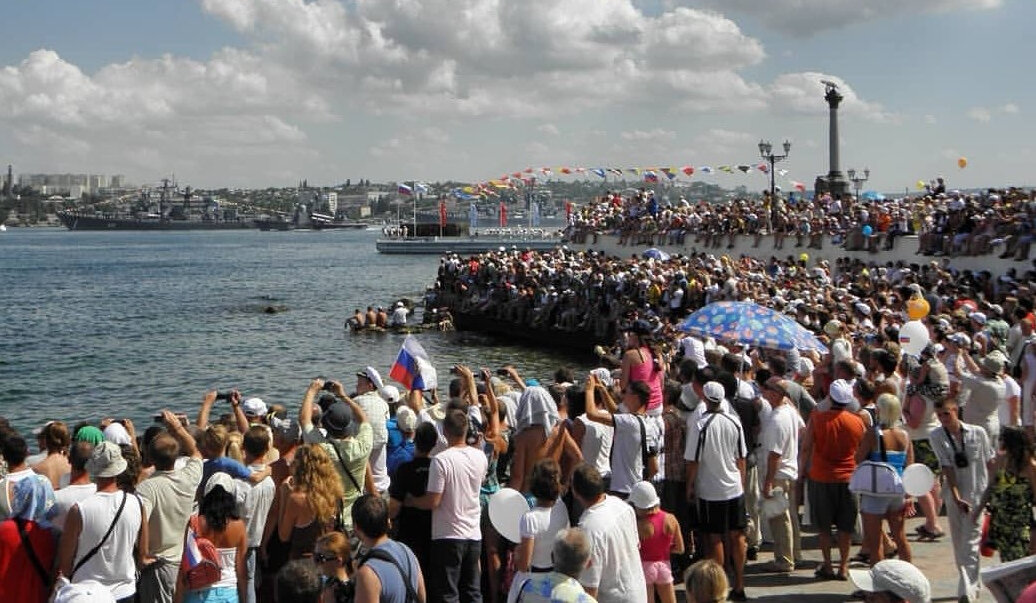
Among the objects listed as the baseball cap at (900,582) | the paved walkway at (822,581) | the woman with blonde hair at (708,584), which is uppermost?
the baseball cap at (900,582)

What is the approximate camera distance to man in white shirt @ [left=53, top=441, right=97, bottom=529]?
606 cm

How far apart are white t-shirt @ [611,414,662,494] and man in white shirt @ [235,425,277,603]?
2.60 meters

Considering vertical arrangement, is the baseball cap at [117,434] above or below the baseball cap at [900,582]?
below

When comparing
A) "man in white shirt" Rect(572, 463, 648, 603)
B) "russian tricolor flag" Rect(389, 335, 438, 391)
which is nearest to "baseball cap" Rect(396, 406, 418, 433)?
"russian tricolor flag" Rect(389, 335, 438, 391)

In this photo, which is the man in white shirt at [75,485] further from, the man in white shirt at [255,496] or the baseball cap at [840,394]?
the baseball cap at [840,394]

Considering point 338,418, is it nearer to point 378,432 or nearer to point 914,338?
point 378,432

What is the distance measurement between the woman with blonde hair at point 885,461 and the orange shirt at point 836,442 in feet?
0.33

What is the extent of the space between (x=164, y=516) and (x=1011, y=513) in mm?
5617

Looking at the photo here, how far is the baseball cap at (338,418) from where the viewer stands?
705cm

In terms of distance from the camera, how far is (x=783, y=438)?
8289 mm

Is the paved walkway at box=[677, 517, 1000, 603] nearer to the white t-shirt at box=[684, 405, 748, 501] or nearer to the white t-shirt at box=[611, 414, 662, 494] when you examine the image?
the white t-shirt at box=[684, 405, 748, 501]

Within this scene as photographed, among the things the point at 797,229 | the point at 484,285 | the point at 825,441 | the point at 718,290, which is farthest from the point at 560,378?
the point at 484,285

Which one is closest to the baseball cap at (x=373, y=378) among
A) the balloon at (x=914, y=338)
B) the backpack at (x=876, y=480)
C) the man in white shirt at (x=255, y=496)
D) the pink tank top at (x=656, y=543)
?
the man in white shirt at (x=255, y=496)

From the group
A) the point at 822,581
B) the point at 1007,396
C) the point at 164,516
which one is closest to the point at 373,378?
the point at 164,516
